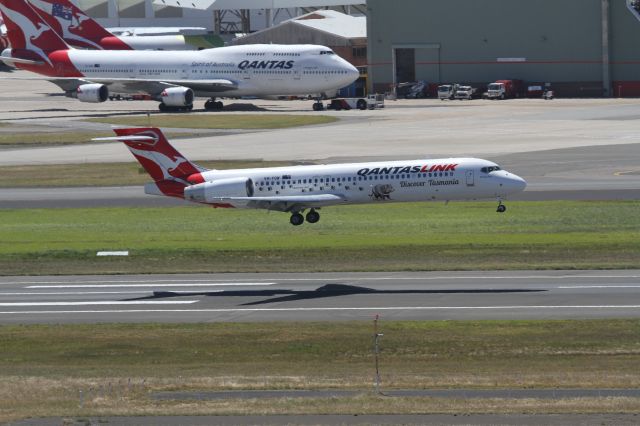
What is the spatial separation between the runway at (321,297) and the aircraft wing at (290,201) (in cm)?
749

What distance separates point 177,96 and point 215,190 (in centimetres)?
7290

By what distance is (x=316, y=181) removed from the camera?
58.8m

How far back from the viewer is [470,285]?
4612 centimetres

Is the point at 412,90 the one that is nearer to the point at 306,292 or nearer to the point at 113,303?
the point at 306,292

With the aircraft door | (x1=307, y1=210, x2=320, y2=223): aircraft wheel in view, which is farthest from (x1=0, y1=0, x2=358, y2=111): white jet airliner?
the aircraft door

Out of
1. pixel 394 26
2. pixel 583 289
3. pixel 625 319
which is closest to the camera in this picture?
pixel 625 319

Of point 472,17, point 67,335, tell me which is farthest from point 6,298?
point 472,17

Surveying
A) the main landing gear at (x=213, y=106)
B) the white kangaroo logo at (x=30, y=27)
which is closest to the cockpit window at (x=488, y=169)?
the main landing gear at (x=213, y=106)

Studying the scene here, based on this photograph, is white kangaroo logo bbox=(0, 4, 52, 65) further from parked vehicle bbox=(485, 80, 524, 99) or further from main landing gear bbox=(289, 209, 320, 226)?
main landing gear bbox=(289, 209, 320, 226)

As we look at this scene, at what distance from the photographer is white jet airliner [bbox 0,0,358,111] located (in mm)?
129750

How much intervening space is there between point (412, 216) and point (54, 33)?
8516 centimetres

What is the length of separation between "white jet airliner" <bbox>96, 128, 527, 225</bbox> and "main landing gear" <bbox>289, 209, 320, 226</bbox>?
25.8 inches

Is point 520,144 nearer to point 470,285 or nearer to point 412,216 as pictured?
point 412,216

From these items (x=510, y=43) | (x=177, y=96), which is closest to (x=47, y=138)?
(x=177, y=96)
